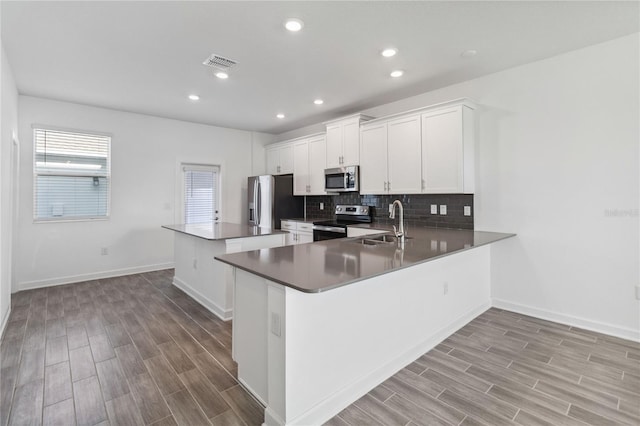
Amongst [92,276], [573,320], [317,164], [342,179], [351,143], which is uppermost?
[351,143]

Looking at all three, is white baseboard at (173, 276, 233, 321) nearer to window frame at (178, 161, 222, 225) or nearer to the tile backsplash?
window frame at (178, 161, 222, 225)

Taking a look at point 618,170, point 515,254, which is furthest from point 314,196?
point 618,170

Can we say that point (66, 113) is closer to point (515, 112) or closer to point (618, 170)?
point (515, 112)

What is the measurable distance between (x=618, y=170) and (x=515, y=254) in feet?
3.89

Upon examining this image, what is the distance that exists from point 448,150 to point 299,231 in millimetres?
2670

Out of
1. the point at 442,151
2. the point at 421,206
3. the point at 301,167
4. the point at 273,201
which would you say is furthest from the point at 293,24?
the point at 273,201

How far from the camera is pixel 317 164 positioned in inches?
208

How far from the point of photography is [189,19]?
240 centimetres

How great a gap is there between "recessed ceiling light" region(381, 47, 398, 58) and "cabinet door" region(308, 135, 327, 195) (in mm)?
2260

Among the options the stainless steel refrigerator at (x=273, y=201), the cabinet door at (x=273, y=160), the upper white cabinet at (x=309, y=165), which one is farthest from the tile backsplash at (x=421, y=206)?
the cabinet door at (x=273, y=160)

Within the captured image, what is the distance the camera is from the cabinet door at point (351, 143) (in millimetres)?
4543

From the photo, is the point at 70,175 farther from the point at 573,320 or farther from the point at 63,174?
the point at 573,320

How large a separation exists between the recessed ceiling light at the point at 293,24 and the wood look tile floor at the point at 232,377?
107 inches

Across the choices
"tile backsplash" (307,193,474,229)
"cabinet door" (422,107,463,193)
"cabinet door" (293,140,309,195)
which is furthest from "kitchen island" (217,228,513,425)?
"cabinet door" (293,140,309,195)
